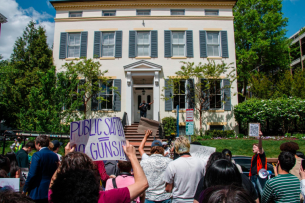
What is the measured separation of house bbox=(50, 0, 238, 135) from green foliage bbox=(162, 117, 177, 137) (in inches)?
29.4

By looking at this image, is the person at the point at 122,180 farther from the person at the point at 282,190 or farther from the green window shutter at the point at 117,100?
the green window shutter at the point at 117,100

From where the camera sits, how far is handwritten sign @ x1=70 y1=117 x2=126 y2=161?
2.73 meters

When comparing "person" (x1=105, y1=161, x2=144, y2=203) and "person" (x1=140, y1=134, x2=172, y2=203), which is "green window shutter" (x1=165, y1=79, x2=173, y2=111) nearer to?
"person" (x1=140, y1=134, x2=172, y2=203)

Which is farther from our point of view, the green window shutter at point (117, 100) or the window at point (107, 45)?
the window at point (107, 45)

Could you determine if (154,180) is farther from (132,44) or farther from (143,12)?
(143,12)

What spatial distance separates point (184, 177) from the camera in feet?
10.5

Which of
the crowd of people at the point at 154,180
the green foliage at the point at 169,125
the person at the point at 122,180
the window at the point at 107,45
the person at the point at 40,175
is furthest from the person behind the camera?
the window at the point at 107,45

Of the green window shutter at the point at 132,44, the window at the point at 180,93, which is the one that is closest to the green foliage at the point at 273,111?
the window at the point at 180,93

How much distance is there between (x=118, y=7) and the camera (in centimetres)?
1677

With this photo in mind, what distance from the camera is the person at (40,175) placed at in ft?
11.5

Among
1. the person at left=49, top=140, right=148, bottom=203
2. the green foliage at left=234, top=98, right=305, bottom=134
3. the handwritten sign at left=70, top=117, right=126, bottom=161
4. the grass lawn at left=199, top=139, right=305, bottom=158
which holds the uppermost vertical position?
the green foliage at left=234, top=98, right=305, bottom=134

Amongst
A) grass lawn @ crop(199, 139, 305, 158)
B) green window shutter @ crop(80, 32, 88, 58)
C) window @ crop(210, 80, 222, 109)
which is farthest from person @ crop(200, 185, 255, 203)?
green window shutter @ crop(80, 32, 88, 58)

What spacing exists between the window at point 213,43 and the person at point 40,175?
14998 mm

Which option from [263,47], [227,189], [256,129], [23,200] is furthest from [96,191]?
[263,47]
